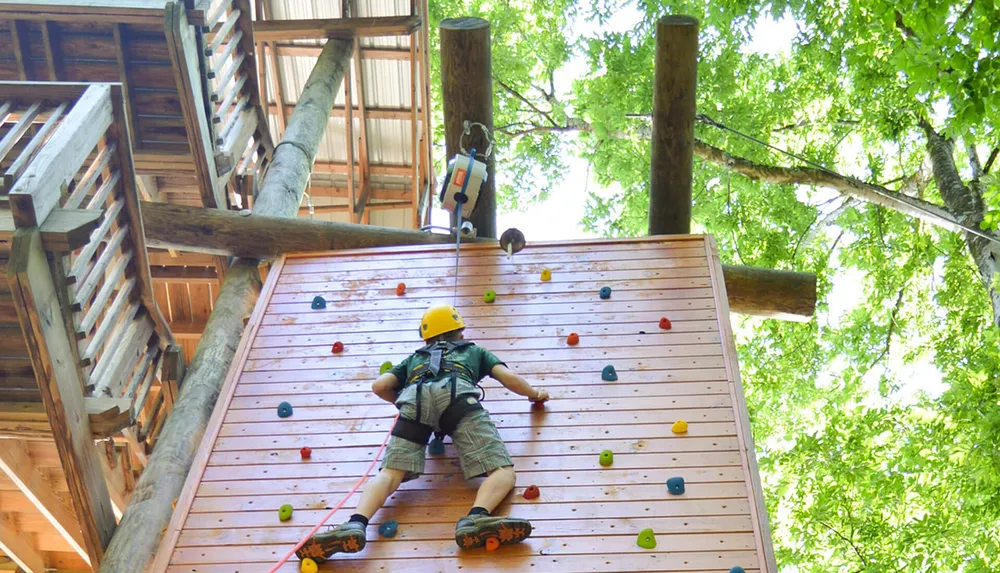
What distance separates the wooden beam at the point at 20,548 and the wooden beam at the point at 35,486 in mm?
382

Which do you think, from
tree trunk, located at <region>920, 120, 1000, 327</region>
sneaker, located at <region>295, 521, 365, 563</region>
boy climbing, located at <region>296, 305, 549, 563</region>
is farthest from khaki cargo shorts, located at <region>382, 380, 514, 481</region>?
tree trunk, located at <region>920, 120, 1000, 327</region>

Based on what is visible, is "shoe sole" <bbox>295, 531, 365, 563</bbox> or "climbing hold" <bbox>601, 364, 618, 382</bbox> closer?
"shoe sole" <bbox>295, 531, 365, 563</bbox>

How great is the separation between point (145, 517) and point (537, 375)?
2283mm

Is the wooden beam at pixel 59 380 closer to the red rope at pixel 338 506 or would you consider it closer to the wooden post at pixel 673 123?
the red rope at pixel 338 506

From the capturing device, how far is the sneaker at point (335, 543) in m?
4.23

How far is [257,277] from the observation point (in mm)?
7527

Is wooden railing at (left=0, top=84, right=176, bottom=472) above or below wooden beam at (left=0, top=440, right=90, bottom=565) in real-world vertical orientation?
above

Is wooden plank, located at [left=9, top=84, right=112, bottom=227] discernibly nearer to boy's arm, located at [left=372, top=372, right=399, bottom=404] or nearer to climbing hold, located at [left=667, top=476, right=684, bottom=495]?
boy's arm, located at [left=372, top=372, right=399, bottom=404]

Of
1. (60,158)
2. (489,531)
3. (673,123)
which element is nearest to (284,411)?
(489,531)

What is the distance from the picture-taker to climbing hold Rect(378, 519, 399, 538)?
4441mm

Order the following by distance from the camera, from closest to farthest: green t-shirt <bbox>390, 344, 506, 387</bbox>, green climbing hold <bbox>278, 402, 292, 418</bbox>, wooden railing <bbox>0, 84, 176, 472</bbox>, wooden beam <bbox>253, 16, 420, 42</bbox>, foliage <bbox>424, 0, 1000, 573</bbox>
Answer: wooden railing <bbox>0, 84, 176, 472</bbox>, green t-shirt <bbox>390, 344, 506, 387</bbox>, green climbing hold <bbox>278, 402, 292, 418</bbox>, foliage <bbox>424, 0, 1000, 573</bbox>, wooden beam <bbox>253, 16, 420, 42</bbox>

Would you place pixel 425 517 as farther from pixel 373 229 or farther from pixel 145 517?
pixel 373 229

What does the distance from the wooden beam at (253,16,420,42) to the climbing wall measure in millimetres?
4703

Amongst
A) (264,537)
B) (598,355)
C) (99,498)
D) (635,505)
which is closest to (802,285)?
(598,355)
